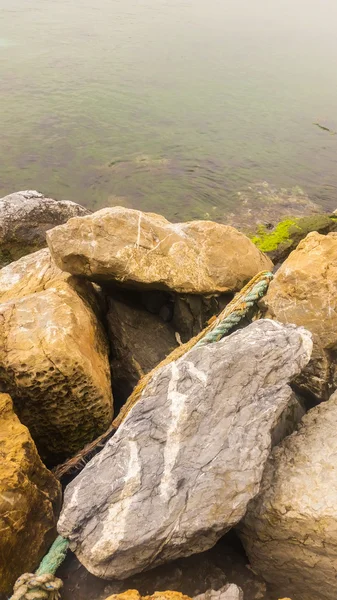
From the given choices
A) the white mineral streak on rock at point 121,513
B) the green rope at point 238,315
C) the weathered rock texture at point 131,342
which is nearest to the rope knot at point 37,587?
the white mineral streak on rock at point 121,513

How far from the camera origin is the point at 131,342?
5285 millimetres

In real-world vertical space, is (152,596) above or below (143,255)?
below

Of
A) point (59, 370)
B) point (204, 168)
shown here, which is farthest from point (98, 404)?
point (204, 168)

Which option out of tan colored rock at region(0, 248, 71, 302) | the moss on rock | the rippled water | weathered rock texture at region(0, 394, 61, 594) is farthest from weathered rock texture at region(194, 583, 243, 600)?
the rippled water

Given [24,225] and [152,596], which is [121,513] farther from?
[24,225]

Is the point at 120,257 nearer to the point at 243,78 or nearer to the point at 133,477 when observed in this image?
the point at 133,477

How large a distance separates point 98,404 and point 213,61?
24963 millimetres

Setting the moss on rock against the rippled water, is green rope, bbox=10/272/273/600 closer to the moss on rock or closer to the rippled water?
the moss on rock

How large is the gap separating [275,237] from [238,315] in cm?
733

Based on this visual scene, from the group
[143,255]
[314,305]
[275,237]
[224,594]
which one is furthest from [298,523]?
[275,237]

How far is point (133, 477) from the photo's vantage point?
3.20m

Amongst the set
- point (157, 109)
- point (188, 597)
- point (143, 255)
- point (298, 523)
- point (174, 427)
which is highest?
point (143, 255)

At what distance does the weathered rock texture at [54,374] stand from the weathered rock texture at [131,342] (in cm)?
51

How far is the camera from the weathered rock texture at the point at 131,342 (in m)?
5.23
